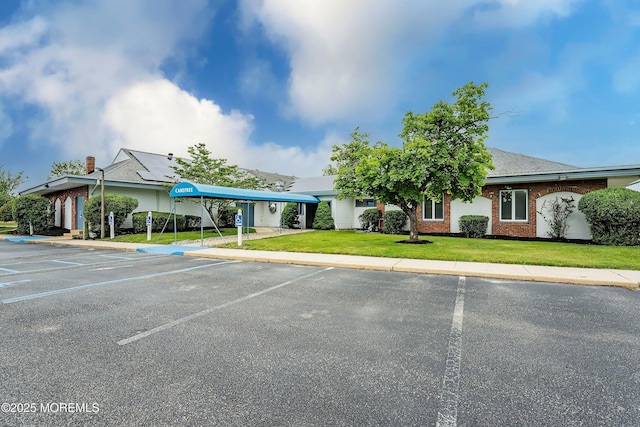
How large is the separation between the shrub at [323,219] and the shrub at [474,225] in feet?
28.4

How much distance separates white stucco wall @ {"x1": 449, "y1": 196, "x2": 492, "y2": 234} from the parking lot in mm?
10861

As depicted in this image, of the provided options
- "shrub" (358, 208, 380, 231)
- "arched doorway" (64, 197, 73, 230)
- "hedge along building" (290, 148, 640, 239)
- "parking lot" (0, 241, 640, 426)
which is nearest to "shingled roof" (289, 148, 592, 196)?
"hedge along building" (290, 148, 640, 239)

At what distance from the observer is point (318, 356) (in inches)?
130

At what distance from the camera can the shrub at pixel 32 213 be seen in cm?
2070

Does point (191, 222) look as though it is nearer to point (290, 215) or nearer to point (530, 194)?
point (290, 215)

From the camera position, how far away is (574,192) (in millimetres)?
14367

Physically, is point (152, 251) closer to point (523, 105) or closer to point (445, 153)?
point (445, 153)

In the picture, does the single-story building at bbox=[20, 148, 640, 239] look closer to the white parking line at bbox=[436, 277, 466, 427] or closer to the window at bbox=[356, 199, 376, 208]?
the window at bbox=[356, 199, 376, 208]

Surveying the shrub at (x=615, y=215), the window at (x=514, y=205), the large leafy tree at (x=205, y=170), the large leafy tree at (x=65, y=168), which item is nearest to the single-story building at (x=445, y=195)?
the window at (x=514, y=205)

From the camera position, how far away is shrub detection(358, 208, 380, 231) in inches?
792

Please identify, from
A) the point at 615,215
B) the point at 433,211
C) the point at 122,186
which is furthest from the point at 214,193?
the point at 615,215

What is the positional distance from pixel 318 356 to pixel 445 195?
53.5 ft

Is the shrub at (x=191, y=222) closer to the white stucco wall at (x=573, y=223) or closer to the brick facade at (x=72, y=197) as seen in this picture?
the brick facade at (x=72, y=197)

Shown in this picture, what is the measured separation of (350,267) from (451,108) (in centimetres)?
815
